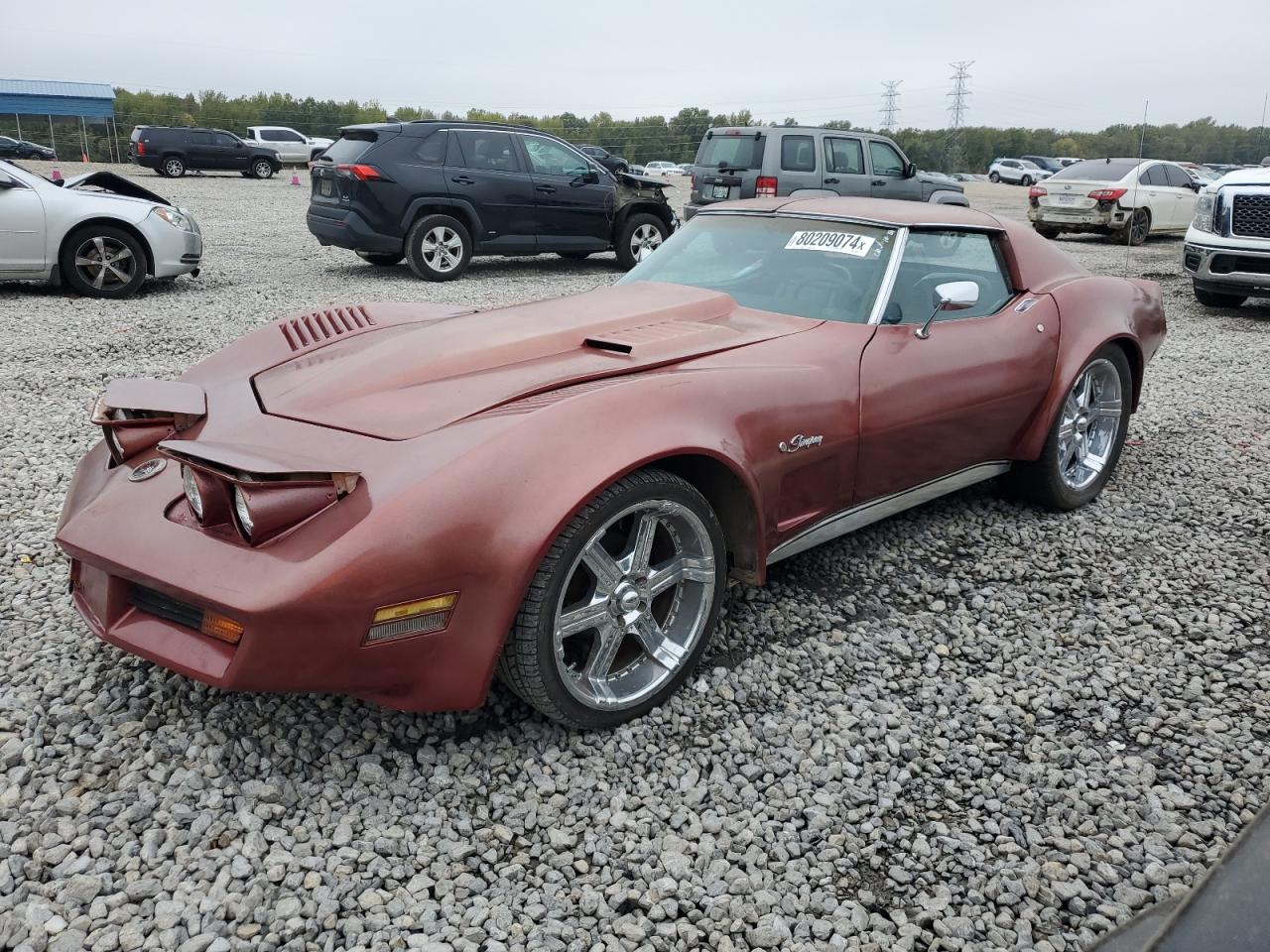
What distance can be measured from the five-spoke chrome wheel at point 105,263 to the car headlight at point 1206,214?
10332mm

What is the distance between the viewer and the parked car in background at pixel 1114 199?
15.2 metres

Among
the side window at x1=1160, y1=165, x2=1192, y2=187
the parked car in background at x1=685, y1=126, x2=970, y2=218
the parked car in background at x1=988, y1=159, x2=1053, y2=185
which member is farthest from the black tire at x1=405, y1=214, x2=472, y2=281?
the parked car in background at x1=988, y1=159, x2=1053, y2=185

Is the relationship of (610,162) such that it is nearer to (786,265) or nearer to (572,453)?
(786,265)

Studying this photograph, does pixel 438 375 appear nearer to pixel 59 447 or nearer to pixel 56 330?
pixel 59 447

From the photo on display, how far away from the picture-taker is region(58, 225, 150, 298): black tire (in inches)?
348

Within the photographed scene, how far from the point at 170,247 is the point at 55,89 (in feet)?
173

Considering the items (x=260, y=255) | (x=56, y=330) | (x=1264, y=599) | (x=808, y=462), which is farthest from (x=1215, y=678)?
(x=260, y=255)

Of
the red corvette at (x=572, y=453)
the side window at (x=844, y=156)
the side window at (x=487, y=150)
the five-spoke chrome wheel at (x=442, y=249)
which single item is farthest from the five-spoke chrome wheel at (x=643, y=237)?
the red corvette at (x=572, y=453)

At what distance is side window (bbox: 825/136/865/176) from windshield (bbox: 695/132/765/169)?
935 millimetres

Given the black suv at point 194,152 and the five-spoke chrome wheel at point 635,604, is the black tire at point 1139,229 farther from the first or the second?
the black suv at point 194,152

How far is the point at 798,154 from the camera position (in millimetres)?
13000

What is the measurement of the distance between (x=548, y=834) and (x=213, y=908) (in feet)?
2.43

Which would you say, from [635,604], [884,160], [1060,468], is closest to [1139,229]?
[884,160]

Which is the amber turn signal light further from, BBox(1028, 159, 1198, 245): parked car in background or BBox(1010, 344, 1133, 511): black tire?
BBox(1028, 159, 1198, 245): parked car in background
